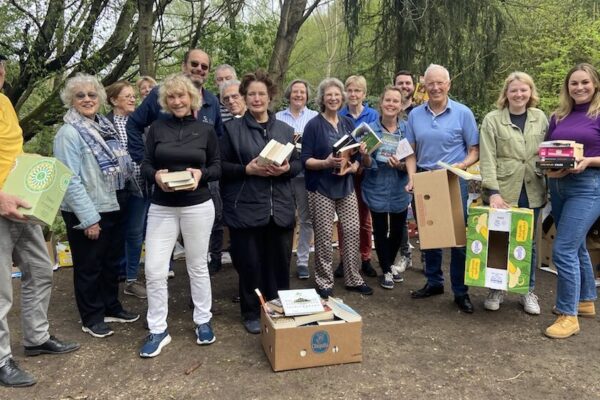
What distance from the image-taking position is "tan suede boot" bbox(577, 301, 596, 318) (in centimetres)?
392

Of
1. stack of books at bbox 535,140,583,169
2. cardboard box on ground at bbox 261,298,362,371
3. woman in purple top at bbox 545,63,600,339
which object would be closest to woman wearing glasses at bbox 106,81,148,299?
cardboard box on ground at bbox 261,298,362,371

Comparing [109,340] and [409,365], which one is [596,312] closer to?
[409,365]

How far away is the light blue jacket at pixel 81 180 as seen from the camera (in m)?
3.24

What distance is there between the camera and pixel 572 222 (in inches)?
141

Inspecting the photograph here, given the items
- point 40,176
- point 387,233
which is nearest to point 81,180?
point 40,176

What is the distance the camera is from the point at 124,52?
30.2 feet

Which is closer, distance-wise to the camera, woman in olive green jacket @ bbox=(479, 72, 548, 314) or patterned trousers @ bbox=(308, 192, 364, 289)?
woman in olive green jacket @ bbox=(479, 72, 548, 314)

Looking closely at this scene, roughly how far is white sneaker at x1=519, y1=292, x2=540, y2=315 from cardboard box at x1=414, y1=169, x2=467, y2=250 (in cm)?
81

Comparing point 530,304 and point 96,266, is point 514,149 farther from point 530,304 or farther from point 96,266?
point 96,266

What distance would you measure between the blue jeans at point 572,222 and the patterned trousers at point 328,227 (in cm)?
167

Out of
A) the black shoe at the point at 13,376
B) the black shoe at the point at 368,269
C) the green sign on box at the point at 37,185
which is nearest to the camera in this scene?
the green sign on box at the point at 37,185

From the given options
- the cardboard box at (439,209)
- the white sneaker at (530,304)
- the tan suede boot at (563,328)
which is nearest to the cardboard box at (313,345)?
the cardboard box at (439,209)

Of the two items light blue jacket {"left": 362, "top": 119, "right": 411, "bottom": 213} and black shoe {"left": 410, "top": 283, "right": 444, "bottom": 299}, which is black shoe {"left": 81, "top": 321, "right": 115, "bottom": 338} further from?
black shoe {"left": 410, "top": 283, "right": 444, "bottom": 299}

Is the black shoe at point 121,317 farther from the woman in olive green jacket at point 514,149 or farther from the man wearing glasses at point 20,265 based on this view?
the woman in olive green jacket at point 514,149
